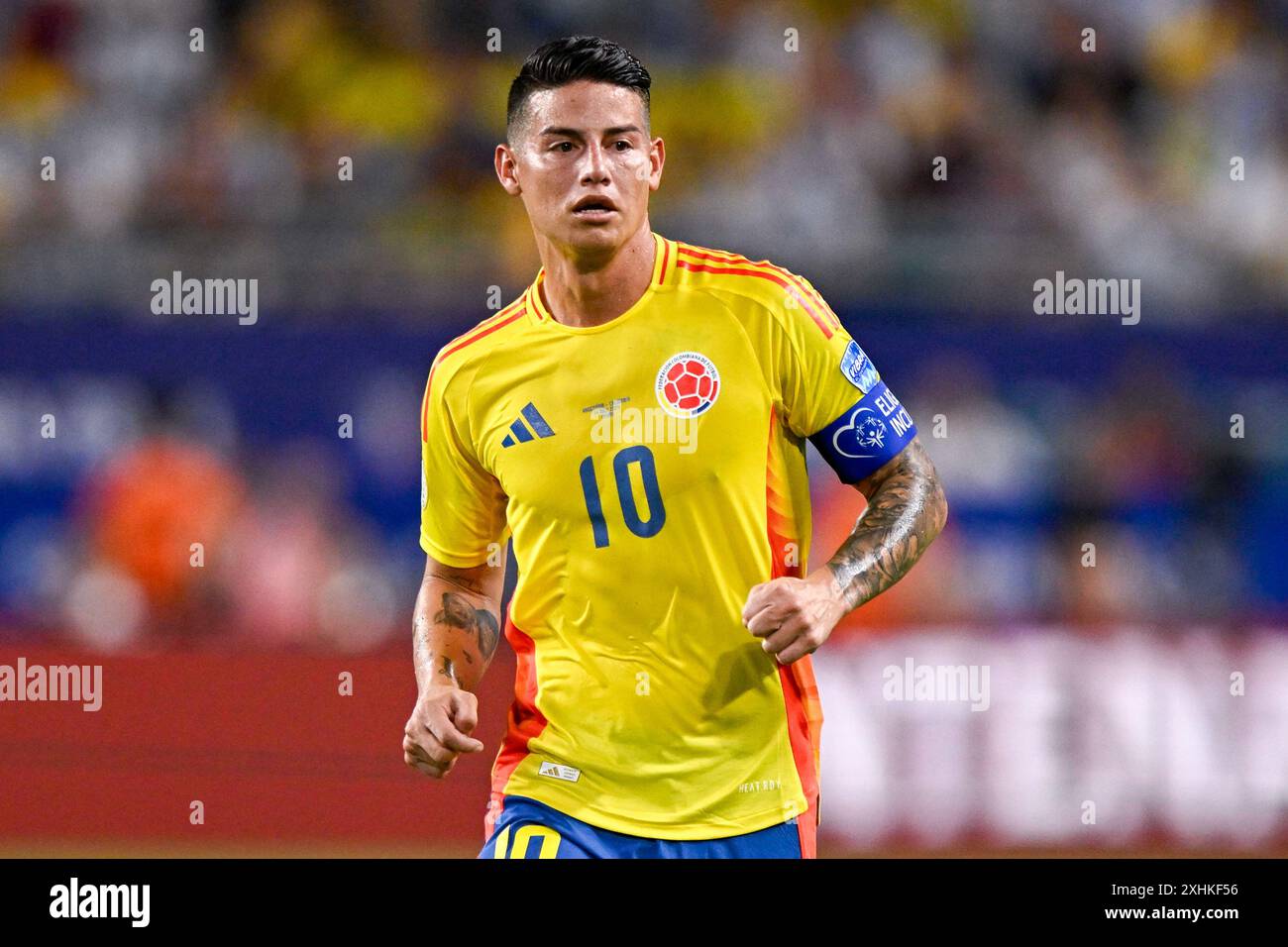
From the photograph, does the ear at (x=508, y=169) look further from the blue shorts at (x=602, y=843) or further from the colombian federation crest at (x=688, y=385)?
the blue shorts at (x=602, y=843)

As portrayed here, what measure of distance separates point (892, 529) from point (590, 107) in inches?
48.4

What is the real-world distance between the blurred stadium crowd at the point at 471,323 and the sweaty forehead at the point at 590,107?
14.2 feet

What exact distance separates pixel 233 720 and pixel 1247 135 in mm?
6618

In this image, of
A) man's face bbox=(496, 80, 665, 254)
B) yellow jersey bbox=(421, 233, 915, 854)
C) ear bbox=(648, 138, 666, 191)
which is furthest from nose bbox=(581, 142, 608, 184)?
yellow jersey bbox=(421, 233, 915, 854)

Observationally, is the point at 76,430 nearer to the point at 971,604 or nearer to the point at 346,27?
the point at 346,27

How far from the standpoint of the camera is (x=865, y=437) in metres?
4.20

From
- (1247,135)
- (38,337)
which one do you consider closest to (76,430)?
(38,337)

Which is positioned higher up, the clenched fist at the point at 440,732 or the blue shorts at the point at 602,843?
the clenched fist at the point at 440,732

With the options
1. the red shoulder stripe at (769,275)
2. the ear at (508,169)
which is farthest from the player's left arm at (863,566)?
the ear at (508,169)

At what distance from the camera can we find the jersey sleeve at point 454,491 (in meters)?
4.38
